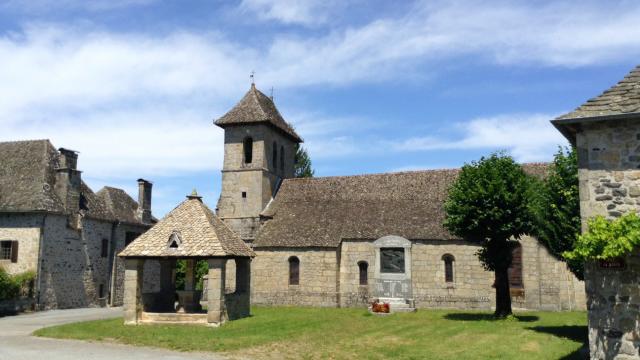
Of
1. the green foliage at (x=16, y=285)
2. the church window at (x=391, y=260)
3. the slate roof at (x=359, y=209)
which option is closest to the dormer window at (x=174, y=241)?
the slate roof at (x=359, y=209)

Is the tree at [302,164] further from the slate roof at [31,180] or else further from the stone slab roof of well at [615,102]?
the stone slab roof of well at [615,102]

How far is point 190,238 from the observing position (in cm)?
2011

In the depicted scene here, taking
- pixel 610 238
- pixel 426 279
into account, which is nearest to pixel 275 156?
pixel 426 279

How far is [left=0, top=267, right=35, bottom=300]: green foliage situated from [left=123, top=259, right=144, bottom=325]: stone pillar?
33.8 ft

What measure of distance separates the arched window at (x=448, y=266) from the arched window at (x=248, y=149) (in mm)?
14384

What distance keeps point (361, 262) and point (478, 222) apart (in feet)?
A: 31.1

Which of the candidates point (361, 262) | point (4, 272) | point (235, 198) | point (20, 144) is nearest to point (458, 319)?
point (361, 262)

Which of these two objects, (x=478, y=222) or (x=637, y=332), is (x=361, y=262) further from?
(x=637, y=332)

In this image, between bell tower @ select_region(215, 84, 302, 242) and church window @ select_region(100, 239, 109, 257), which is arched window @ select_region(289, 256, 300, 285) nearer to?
bell tower @ select_region(215, 84, 302, 242)

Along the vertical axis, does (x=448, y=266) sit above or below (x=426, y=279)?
above

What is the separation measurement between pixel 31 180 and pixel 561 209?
27792 mm

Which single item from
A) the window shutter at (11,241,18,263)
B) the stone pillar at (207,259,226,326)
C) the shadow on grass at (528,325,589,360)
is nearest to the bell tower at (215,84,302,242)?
the window shutter at (11,241,18,263)

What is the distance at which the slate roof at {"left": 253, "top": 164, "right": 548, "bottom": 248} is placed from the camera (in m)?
28.3

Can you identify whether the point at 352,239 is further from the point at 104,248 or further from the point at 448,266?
the point at 104,248
